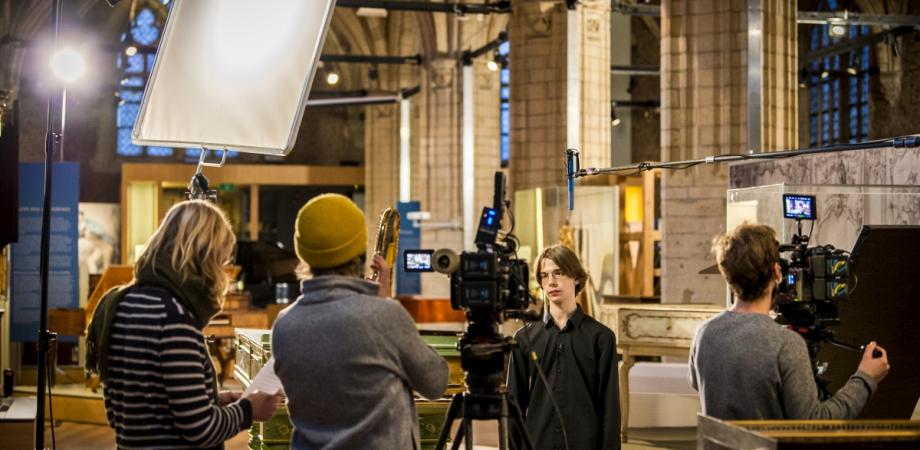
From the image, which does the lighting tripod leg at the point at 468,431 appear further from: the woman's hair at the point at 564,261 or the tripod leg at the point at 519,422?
the woman's hair at the point at 564,261

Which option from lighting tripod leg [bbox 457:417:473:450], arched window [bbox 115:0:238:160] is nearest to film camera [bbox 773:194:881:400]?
lighting tripod leg [bbox 457:417:473:450]

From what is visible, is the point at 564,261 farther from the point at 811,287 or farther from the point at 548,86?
the point at 548,86

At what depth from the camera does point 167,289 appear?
3111 mm

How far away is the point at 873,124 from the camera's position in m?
23.8

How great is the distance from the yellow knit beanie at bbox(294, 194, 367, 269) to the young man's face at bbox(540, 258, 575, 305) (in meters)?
1.57

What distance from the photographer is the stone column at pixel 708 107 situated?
11305 millimetres

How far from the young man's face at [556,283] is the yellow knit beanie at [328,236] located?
1.57m

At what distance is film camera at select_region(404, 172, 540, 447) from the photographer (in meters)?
3.36

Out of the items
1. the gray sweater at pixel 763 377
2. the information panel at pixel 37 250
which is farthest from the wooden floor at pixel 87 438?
the gray sweater at pixel 763 377

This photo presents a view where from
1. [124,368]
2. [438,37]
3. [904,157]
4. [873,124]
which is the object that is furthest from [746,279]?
[873,124]

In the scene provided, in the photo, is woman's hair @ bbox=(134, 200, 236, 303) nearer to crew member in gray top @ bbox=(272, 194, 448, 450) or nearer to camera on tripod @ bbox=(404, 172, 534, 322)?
crew member in gray top @ bbox=(272, 194, 448, 450)

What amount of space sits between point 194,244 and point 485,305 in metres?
0.81

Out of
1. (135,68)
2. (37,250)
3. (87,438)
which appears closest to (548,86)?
(37,250)

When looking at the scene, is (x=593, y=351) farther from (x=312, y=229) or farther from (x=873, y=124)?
(x=873, y=124)
